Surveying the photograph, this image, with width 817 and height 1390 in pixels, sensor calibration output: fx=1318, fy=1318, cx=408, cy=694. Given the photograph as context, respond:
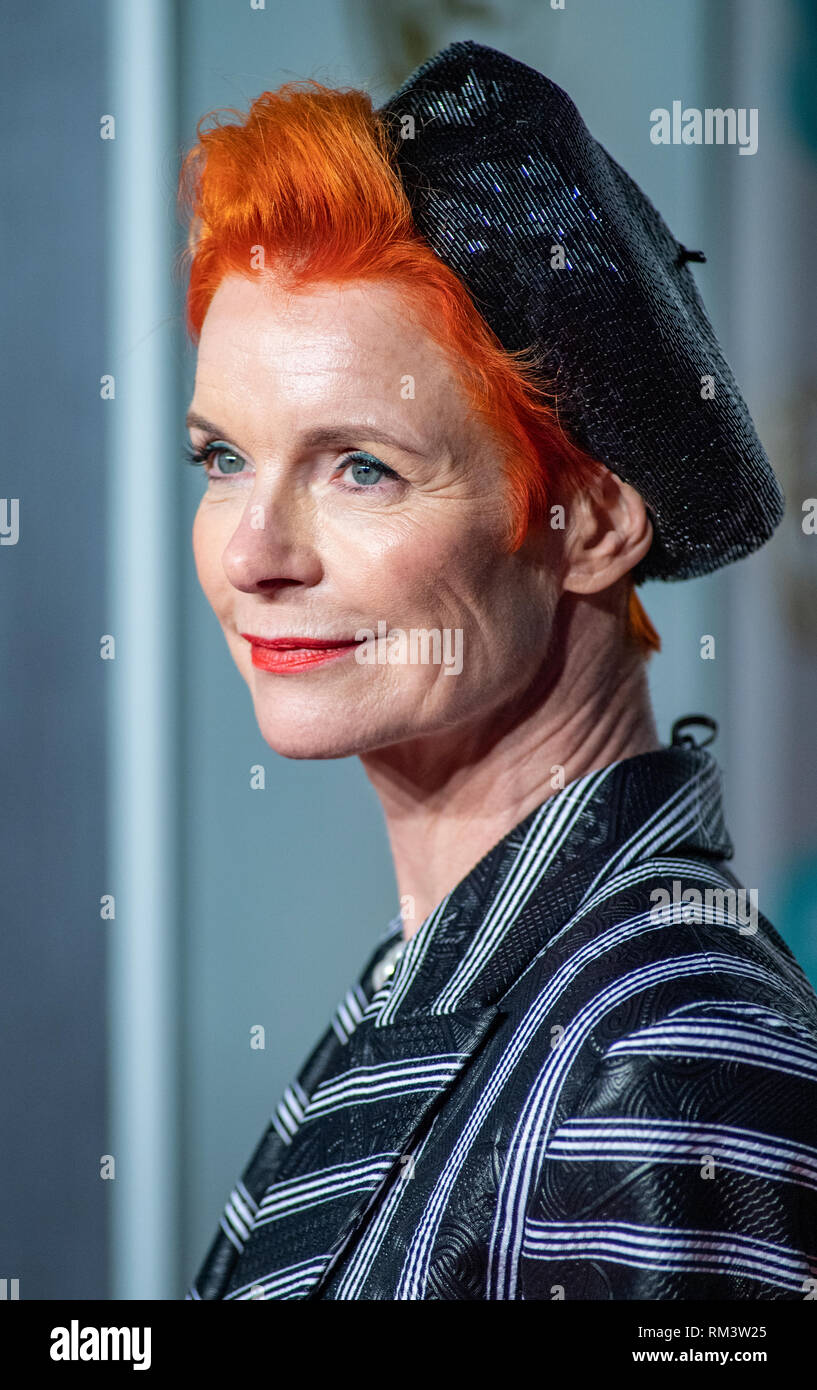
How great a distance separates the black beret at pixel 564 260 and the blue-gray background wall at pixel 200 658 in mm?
546

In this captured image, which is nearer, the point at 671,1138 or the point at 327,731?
the point at 671,1138

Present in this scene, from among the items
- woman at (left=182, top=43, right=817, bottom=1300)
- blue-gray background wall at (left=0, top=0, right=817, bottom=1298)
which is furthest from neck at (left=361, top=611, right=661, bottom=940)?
blue-gray background wall at (left=0, top=0, right=817, bottom=1298)

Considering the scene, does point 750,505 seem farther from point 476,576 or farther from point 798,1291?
point 798,1291

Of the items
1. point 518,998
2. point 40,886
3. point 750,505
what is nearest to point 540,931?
point 518,998

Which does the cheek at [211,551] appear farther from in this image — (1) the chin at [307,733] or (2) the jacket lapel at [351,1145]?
(2) the jacket lapel at [351,1145]

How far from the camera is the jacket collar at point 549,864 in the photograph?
0.81 metres

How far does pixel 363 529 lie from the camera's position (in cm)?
81

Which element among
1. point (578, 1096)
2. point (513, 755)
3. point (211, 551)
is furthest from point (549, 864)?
point (211, 551)

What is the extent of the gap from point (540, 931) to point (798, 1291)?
0.25m

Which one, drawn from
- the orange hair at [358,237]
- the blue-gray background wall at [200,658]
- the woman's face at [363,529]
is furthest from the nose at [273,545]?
the blue-gray background wall at [200,658]

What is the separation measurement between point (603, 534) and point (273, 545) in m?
0.22

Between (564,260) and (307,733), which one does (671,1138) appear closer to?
(307,733)

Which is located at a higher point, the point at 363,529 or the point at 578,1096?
the point at 363,529

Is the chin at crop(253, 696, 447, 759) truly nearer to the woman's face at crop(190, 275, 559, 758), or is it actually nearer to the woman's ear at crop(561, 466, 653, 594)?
the woman's face at crop(190, 275, 559, 758)
